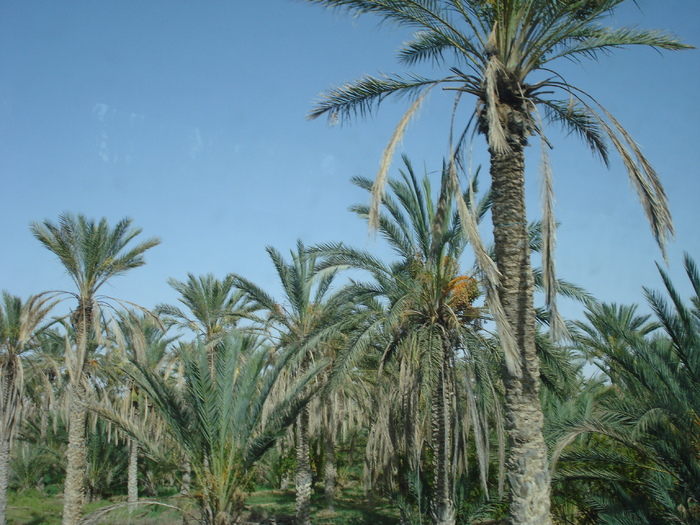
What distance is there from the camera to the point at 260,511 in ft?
78.8

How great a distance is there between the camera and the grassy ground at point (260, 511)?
837 inches

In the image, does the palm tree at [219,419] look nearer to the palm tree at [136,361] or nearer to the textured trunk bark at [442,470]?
the palm tree at [136,361]

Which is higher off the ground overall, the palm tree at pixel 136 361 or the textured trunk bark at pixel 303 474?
the palm tree at pixel 136 361

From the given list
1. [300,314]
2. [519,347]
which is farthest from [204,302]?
[519,347]

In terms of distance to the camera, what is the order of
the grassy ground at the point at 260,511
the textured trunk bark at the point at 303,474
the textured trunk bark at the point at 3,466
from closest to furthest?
the textured trunk bark at the point at 303,474, the textured trunk bark at the point at 3,466, the grassy ground at the point at 260,511

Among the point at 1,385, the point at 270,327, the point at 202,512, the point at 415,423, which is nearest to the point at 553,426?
the point at 415,423

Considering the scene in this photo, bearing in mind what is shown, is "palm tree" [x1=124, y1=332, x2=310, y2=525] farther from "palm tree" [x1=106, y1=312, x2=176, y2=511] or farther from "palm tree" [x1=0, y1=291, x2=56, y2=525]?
"palm tree" [x1=0, y1=291, x2=56, y2=525]

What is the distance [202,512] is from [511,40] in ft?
33.8

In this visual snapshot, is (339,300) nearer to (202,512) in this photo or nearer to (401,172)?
(401,172)

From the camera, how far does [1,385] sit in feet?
60.3

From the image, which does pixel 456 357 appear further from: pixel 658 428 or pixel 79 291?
pixel 79 291

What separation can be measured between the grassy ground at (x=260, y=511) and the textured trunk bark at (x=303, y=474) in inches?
123

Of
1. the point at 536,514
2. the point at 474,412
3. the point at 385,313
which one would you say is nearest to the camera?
the point at 536,514

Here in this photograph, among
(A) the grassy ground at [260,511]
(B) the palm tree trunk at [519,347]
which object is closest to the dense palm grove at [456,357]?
(B) the palm tree trunk at [519,347]
